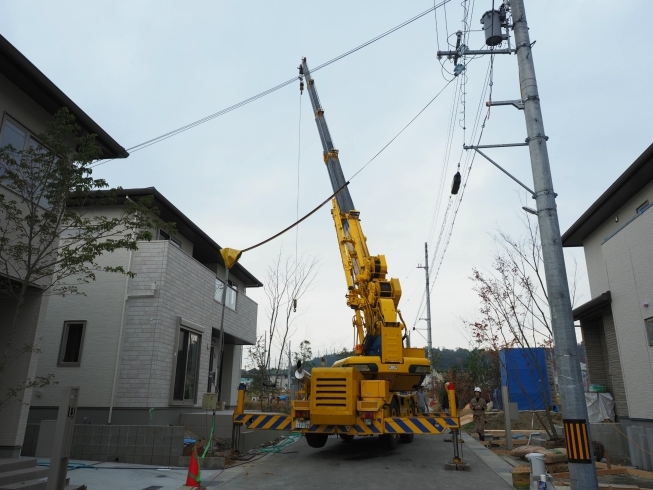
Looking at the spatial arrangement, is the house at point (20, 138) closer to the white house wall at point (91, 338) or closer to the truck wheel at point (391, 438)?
the white house wall at point (91, 338)

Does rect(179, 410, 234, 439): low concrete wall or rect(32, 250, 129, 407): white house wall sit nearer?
rect(32, 250, 129, 407): white house wall

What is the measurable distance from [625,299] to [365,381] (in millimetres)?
6653

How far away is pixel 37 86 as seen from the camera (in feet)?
29.9

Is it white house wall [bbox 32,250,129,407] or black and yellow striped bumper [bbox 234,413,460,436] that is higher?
white house wall [bbox 32,250,129,407]

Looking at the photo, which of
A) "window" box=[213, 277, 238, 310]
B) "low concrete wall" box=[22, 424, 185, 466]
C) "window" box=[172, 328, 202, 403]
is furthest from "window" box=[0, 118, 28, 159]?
"window" box=[213, 277, 238, 310]

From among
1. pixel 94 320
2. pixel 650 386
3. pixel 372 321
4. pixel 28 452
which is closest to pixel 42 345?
pixel 94 320

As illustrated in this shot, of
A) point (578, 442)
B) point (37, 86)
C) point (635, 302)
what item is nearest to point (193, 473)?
point (578, 442)

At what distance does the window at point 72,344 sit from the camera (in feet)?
43.5

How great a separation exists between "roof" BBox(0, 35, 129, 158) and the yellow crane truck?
549 cm

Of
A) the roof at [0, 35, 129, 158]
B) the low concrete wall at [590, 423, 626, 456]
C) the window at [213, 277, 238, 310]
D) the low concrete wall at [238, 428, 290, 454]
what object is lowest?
the low concrete wall at [238, 428, 290, 454]

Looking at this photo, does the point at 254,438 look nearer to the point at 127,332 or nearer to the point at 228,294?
the point at 127,332

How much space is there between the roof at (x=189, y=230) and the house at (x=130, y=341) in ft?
0.20

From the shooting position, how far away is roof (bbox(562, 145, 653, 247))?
41.0 ft

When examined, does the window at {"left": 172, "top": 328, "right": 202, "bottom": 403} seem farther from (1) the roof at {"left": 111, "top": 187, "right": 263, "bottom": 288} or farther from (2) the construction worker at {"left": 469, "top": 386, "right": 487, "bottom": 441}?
(2) the construction worker at {"left": 469, "top": 386, "right": 487, "bottom": 441}
